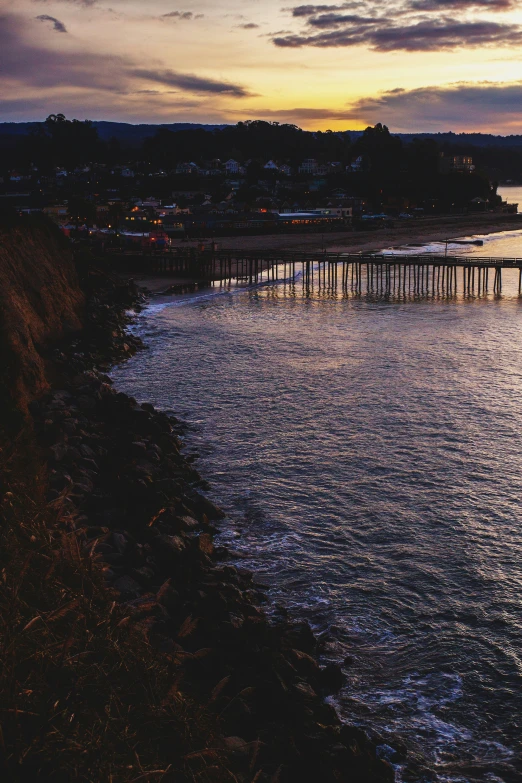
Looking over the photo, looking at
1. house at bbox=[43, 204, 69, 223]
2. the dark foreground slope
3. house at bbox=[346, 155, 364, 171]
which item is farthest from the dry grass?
house at bbox=[346, 155, 364, 171]

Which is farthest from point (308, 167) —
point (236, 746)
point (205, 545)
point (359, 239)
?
point (236, 746)

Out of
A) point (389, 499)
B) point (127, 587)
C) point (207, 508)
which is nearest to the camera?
point (127, 587)

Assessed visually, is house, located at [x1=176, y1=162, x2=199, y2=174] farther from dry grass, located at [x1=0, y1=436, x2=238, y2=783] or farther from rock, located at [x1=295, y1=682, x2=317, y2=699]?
dry grass, located at [x1=0, y1=436, x2=238, y2=783]

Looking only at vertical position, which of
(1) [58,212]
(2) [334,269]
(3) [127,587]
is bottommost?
(3) [127,587]

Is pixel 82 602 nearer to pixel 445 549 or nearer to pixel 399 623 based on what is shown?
pixel 399 623

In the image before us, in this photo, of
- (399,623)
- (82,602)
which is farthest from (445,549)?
(82,602)

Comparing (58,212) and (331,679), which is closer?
(331,679)

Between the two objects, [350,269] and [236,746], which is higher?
[350,269]

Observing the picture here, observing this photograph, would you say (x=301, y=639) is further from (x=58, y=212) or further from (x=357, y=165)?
(x=357, y=165)
